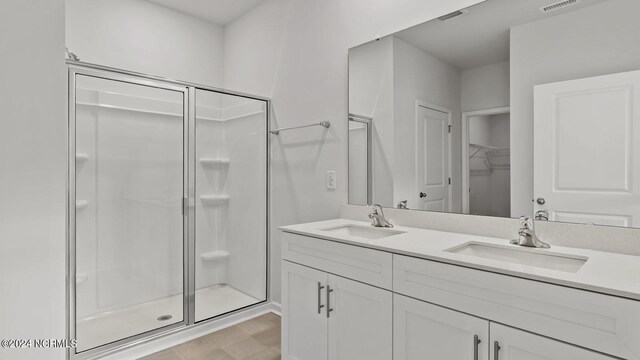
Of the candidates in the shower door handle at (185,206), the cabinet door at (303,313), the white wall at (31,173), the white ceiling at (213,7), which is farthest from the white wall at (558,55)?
the white ceiling at (213,7)

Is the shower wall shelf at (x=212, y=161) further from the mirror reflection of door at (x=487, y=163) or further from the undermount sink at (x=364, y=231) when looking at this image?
the mirror reflection of door at (x=487, y=163)

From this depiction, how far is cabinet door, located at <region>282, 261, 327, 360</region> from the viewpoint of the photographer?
1.59 m

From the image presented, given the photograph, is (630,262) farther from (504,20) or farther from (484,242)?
(504,20)

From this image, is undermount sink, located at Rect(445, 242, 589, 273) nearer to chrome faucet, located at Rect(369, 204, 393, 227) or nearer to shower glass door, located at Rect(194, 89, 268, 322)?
chrome faucet, located at Rect(369, 204, 393, 227)

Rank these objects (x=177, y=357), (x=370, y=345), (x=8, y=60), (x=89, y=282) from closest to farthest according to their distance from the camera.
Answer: (x=8, y=60) < (x=370, y=345) < (x=177, y=357) < (x=89, y=282)

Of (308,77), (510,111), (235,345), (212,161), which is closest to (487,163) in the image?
(510,111)

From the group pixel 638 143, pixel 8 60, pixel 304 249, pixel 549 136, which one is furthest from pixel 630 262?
pixel 8 60

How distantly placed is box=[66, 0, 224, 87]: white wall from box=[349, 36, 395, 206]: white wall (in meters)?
1.81

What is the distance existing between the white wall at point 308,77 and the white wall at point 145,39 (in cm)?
47

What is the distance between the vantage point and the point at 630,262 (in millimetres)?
1106

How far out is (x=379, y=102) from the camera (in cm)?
200

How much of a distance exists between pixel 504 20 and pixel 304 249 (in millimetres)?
1433

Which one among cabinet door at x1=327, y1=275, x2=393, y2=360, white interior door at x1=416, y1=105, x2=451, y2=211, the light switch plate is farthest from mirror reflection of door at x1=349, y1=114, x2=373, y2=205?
cabinet door at x1=327, y1=275, x2=393, y2=360

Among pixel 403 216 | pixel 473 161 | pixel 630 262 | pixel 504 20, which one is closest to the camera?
pixel 630 262
